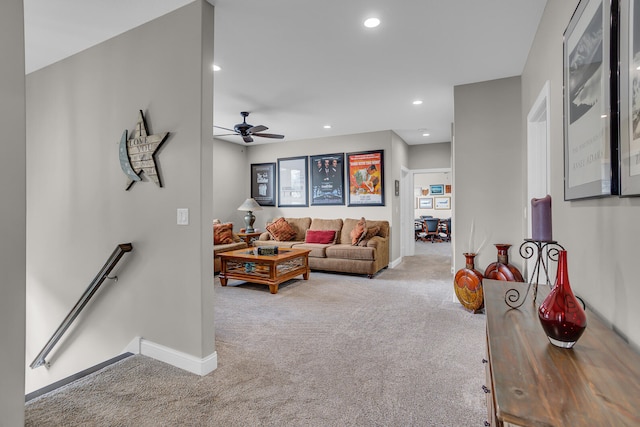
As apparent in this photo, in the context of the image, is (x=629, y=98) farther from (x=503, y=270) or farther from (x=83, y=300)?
(x=83, y=300)

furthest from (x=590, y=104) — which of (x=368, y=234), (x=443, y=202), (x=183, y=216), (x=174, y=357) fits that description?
(x=443, y=202)

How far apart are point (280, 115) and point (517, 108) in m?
3.24

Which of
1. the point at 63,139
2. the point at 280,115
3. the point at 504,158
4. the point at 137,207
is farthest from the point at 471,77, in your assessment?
the point at 63,139

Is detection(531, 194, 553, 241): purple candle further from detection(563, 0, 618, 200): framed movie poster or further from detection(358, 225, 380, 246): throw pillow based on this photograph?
detection(358, 225, 380, 246): throw pillow

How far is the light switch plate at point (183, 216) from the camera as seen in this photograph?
7.53 feet

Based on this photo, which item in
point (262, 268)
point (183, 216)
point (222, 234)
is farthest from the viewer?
point (222, 234)

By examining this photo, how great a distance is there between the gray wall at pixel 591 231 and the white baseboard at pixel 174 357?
2.25 meters

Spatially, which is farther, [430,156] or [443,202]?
[443,202]

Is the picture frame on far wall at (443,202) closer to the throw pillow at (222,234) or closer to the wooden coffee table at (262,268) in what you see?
the wooden coffee table at (262,268)

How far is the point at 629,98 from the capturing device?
1.04 metres

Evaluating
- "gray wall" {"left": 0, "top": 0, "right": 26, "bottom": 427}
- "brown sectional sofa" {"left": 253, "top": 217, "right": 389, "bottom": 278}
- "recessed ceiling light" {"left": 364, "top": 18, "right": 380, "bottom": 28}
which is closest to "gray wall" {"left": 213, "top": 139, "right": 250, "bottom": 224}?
"brown sectional sofa" {"left": 253, "top": 217, "right": 389, "bottom": 278}

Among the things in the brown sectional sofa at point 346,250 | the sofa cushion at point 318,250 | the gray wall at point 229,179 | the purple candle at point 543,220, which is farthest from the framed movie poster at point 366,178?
Answer: the purple candle at point 543,220

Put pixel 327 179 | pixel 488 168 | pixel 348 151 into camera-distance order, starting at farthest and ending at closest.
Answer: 1. pixel 327 179
2. pixel 348 151
3. pixel 488 168

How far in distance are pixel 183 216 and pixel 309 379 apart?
1.42 meters
